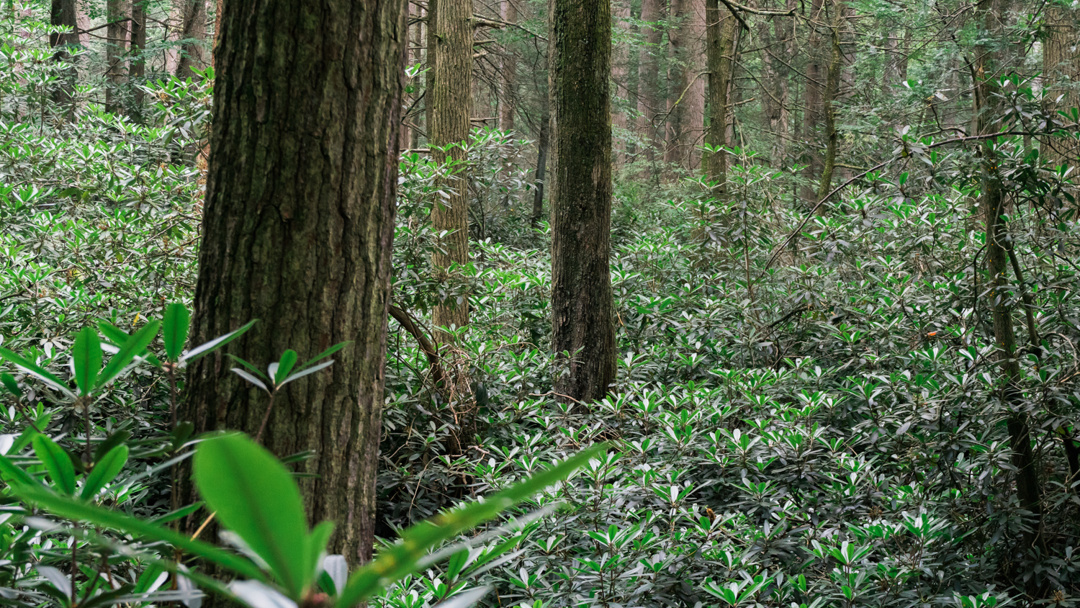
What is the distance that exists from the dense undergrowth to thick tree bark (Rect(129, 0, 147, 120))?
17.0 ft

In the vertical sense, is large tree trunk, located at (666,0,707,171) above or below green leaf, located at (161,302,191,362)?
above

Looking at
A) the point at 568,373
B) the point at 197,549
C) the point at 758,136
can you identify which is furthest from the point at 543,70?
the point at 197,549

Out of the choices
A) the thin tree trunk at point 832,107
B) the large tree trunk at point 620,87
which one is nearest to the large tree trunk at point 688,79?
the large tree trunk at point 620,87

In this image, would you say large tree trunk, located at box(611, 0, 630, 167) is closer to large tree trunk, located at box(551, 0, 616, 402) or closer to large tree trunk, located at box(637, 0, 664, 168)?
large tree trunk, located at box(637, 0, 664, 168)

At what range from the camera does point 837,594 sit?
279cm

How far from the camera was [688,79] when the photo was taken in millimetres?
13836

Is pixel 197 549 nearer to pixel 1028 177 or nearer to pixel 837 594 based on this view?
pixel 837 594

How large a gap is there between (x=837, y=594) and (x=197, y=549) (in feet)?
9.54

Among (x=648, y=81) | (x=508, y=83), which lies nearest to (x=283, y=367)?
(x=508, y=83)

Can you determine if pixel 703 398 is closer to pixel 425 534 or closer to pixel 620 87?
pixel 425 534

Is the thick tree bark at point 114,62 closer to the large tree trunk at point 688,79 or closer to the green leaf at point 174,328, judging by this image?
the large tree trunk at point 688,79

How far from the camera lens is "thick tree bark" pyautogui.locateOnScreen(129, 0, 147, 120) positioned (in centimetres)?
1156

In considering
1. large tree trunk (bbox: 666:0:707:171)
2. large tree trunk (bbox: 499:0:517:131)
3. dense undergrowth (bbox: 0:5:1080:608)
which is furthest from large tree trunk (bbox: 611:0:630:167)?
dense undergrowth (bbox: 0:5:1080:608)

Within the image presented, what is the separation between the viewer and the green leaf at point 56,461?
37.6 inches
